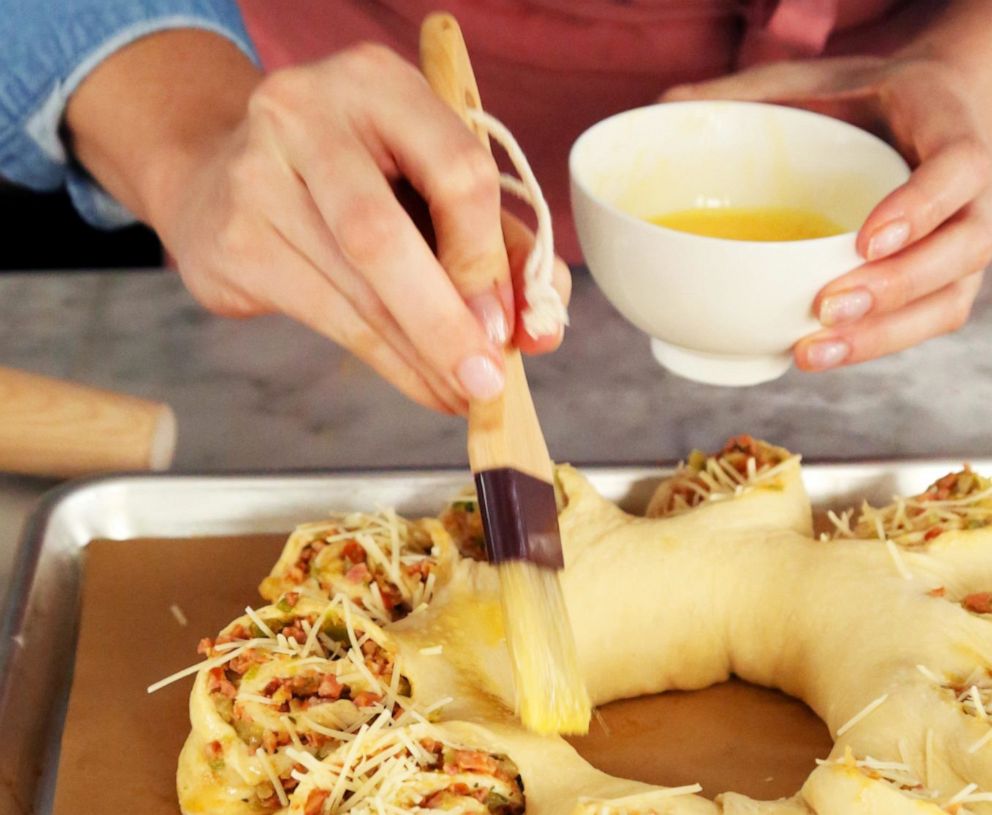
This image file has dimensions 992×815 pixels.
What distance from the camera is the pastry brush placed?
850 millimetres

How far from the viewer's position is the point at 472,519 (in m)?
1.14

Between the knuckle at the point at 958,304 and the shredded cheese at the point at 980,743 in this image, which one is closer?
the shredded cheese at the point at 980,743

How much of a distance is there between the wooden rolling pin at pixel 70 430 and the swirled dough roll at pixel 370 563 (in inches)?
10.9

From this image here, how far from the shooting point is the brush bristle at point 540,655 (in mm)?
848

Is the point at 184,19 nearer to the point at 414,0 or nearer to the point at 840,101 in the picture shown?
the point at 414,0

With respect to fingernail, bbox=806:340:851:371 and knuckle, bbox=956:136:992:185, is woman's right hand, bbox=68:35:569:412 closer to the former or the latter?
fingernail, bbox=806:340:851:371

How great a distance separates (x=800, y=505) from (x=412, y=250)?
1.66 feet

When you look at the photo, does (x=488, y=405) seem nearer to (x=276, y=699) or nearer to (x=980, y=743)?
(x=276, y=699)

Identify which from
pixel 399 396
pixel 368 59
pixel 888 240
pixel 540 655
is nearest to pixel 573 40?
pixel 399 396

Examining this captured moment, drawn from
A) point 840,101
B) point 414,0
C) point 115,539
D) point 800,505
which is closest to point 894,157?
point 840,101

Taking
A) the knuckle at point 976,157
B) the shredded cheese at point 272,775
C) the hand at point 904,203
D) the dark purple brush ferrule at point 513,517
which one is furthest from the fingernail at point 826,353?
the shredded cheese at point 272,775

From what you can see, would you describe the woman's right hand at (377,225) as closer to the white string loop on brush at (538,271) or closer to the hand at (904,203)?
the white string loop on brush at (538,271)

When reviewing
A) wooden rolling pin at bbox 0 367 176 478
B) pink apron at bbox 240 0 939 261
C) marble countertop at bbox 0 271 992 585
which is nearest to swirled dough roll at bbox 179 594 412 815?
wooden rolling pin at bbox 0 367 176 478

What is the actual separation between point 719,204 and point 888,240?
0.26m
